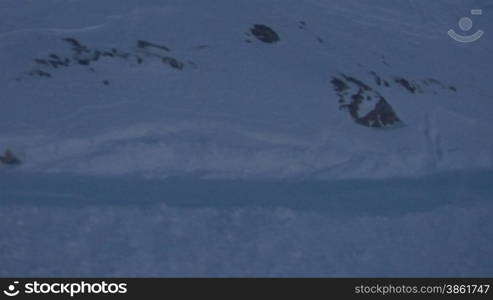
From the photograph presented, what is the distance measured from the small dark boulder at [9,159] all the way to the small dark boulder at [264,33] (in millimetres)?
2082

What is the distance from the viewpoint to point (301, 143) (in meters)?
4.09

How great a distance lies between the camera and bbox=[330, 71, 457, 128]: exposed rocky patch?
14.2 ft

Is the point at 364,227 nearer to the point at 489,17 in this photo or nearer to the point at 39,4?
the point at 39,4

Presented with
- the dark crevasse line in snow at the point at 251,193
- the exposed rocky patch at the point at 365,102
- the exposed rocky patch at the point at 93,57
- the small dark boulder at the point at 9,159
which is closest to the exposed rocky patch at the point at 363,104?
the exposed rocky patch at the point at 365,102

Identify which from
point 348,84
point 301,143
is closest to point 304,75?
point 348,84

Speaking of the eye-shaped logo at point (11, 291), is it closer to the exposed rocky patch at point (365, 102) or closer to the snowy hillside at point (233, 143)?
the snowy hillside at point (233, 143)

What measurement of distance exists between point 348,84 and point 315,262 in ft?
5.36

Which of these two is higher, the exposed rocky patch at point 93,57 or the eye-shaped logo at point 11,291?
the exposed rocky patch at point 93,57

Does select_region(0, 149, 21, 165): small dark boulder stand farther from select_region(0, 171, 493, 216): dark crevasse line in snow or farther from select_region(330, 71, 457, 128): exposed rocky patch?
select_region(330, 71, 457, 128): exposed rocky patch

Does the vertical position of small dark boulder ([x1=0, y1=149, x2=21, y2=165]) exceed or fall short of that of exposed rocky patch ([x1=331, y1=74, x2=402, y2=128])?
it falls short

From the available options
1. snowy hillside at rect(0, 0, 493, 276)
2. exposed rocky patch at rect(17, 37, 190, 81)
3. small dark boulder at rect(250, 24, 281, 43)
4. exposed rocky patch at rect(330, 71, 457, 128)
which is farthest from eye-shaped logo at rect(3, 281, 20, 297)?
small dark boulder at rect(250, 24, 281, 43)

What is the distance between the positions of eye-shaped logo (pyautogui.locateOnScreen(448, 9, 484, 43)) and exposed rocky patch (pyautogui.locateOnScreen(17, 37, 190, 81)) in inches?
106

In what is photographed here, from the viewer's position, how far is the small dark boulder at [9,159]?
3.65 m

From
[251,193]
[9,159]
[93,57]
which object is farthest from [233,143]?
[9,159]
